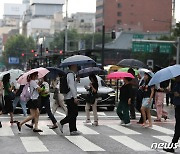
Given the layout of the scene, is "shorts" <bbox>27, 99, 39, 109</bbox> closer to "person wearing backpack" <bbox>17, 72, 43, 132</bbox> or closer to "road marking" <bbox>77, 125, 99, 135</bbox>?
"person wearing backpack" <bbox>17, 72, 43, 132</bbox>

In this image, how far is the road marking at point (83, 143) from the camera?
12.0 meters

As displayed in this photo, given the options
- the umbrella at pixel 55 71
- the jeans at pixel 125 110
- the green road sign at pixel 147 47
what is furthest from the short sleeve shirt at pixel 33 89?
the green road sign at pixel 147 47

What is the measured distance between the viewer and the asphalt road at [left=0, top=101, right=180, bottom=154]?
11.8 metres

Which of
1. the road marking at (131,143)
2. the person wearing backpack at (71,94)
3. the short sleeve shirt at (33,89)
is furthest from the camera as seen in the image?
the short sleeve shirt at (33,89)

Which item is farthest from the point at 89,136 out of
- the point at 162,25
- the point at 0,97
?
the point at 162,25

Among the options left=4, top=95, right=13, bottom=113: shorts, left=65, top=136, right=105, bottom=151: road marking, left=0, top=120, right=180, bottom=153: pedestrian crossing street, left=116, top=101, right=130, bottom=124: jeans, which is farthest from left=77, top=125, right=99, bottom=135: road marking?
left=4, top=95, right=13, bottom=113: shorts

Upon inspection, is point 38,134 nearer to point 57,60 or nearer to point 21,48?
point 57,60

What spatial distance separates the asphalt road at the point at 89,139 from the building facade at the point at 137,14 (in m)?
128

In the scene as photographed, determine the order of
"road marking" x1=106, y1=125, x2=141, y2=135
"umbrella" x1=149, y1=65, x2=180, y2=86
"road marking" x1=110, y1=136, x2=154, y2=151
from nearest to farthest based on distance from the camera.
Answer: "umbrella" x1=149, y1=65, x2=180, y2=86
"road marking" x1=110, y1=136, x2=154, y2=151
"road marking" x1=106, y1=125, x2=141, y2=135

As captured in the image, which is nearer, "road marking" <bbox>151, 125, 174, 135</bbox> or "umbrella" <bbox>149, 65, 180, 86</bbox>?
"umbrella" <bbox>149, 65, 180, 86</bbox>

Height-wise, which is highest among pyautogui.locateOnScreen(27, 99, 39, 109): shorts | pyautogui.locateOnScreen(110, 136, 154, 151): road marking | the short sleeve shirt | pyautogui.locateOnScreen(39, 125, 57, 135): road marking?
the short sleeve shirt

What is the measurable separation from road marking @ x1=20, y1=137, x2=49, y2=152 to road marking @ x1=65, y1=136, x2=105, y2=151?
2.60 ft

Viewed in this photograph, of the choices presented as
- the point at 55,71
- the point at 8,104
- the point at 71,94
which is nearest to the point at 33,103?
the point at 71,94

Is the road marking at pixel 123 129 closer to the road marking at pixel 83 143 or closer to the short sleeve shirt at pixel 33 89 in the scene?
the road marking at pixel 83 143
